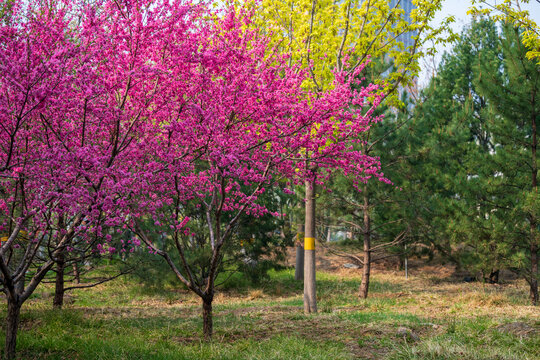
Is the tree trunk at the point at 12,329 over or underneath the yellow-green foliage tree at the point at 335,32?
underneath

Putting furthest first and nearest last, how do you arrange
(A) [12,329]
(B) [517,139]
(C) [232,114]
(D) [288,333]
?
(B) [517,139], (D) [288,333], (C) [232,114], (A) [12,329]

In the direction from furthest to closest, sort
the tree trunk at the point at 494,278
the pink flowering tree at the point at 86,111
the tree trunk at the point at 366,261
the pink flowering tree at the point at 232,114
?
the tree trunk at the point at 494,278 < the tree trunk at the point at 366,261 < the pink flowering tree at the point at 232,114 < the pink flowering tree at the point at 86,111

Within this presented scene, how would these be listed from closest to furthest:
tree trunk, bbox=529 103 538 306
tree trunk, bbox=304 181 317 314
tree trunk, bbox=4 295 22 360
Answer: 1. tree trunk, bbox=4 295 22 360
2. tree trunk, bbox=304 181 317 314
3. tree trunk, bbox=529 103 538 306

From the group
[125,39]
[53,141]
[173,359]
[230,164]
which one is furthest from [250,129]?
[173,359]

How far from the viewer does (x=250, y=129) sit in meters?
6.12

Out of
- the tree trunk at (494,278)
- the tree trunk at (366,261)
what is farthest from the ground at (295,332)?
the tree trunk at (494,278)

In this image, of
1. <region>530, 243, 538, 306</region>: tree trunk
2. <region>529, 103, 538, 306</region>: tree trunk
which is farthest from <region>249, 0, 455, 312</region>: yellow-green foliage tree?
<region>530, 243, 538, 306</region>: tree trunk

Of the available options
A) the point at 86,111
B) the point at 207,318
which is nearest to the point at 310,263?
the point at 207,318

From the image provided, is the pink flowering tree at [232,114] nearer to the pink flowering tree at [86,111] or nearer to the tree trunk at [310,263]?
the pink flowering tree at [86,111]

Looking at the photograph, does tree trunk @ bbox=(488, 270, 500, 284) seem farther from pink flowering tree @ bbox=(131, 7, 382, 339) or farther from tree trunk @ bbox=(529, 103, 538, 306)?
pink flowering tree @ bbox=(131, 7, 382, 339)

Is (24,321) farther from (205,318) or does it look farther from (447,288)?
(447,288)

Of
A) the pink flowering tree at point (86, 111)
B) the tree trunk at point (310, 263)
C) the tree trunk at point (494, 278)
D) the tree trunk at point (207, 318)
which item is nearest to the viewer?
the pink flowering tree at point (86, 111)

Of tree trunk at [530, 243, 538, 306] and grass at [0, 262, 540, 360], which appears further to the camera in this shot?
tree trunk at [530, 243, 538, 306]

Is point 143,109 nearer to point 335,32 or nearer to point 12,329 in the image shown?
point 12,329
